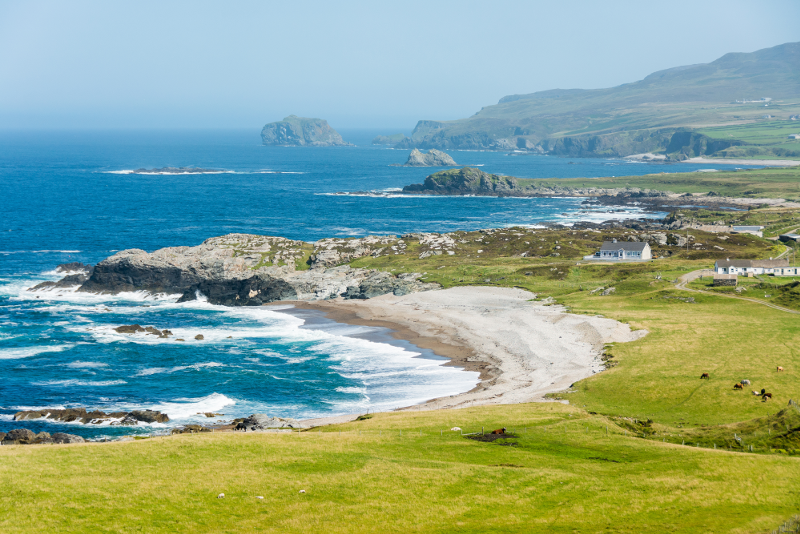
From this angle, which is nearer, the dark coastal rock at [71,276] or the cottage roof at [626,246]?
the dark coastal rock at [71,276]

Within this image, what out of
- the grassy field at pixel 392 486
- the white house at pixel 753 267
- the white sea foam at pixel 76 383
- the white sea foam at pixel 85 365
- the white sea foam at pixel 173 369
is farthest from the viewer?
the white house at pixel 753 267

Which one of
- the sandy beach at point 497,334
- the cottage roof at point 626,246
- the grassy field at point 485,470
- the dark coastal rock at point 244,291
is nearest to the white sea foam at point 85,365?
the sandy beach at point 497,334

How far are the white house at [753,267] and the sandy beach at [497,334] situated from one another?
31.8 metres

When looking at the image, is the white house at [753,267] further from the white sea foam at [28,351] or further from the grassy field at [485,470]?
the white sea foam at [28,351]

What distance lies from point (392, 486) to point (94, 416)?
39.6 m

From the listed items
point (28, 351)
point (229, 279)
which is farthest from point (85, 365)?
point (229, 279)

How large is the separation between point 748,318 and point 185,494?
243ft

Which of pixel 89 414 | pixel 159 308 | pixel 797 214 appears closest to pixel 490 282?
pixel 159 308

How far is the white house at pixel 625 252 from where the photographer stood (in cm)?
13075

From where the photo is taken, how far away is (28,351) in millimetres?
82875

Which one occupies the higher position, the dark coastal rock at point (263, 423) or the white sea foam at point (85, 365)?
the dark coastal rock at point (263, 423)

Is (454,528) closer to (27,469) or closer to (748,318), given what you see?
(27,469)

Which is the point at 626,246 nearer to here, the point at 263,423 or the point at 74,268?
the point at 263,423

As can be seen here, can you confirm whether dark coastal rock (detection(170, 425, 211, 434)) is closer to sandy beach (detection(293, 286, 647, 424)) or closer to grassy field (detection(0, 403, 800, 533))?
sandy beach (detection(293, 286, 647, 424))
